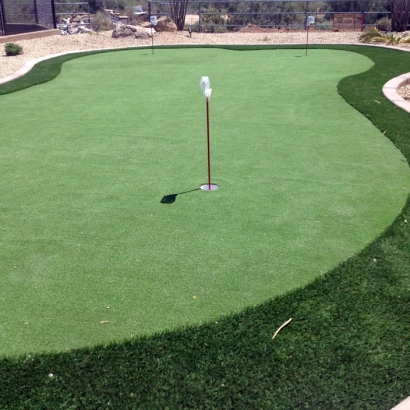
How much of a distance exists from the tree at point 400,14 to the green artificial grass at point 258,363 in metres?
16.4

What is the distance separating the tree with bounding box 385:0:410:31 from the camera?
54.3 ft

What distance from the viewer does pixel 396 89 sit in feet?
26.8

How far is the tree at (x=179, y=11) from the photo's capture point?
65.7ft

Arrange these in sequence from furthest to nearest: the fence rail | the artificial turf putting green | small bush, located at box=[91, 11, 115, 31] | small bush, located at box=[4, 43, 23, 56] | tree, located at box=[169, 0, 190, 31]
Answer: small bush, located at box=[91, 11, 115, 31]
the fence rail
tree, located at box=[169, 0, 190, 31]
small bush, located at box=[4, 43, 23, 56]
the artificial turf putting green

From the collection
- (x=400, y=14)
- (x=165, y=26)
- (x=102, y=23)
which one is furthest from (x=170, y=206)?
(x=102, y=23)

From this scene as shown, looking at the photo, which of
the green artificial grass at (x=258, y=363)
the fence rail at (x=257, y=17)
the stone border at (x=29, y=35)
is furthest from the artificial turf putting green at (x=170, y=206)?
the fence rail at (x=257, y=17)

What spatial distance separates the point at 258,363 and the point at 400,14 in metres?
17.3

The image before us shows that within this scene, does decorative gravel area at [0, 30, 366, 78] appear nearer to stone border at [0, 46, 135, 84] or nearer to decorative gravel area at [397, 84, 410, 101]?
stone border at [0, 46, 135, 84]

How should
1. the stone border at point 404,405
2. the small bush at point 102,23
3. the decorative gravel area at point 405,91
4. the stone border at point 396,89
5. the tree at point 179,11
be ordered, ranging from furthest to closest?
the small bush at point 102,23 < the tree at point 179,11 < the decorative gravel area at point 405,91 < the stone border at point 396,89 < the stone border at point 404,405

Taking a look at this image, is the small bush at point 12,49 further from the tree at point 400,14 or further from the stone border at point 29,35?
the tree at point 400,14

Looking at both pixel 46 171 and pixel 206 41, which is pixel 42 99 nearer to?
pixel 46 171

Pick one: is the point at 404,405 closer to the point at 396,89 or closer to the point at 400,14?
the point at 396,89

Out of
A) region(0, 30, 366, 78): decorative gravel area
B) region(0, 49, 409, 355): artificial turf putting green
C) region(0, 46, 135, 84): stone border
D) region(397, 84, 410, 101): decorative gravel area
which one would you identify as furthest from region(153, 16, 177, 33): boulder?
region(397, 84, 410, 101): decorative gravel area

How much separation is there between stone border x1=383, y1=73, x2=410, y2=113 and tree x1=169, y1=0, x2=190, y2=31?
517 inches
